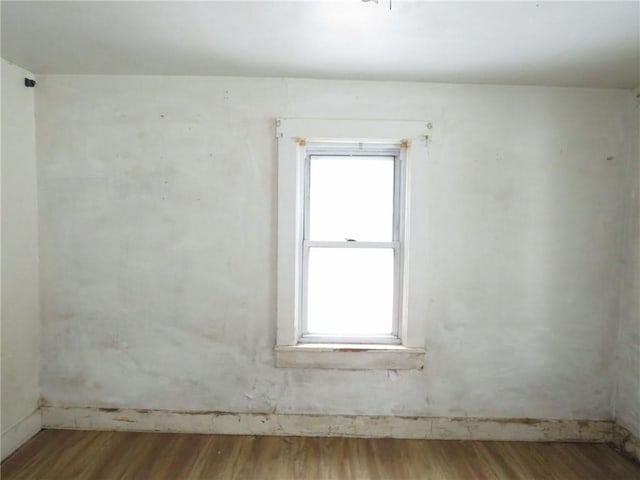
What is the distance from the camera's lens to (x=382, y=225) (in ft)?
7.78

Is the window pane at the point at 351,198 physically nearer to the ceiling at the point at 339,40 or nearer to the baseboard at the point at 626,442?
the ceiling at the point at 339,40

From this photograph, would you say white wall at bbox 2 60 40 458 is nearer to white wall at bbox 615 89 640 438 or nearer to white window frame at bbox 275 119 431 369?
white window frame at bbox 275 119 431 369

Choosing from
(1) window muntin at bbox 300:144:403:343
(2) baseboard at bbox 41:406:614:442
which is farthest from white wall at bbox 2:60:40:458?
(1) window muntin at bbox 300:144:403:343

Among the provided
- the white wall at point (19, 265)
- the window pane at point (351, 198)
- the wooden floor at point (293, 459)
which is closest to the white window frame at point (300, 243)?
the window pane at point (351, 198)

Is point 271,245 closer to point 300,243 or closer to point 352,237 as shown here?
point 300,243

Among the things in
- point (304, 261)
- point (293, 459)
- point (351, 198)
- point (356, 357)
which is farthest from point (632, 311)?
point (293, 459)

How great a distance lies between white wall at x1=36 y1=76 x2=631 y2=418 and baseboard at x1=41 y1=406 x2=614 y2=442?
65 millimetres

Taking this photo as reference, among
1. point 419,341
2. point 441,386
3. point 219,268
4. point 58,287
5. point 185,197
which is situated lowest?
point 441,386

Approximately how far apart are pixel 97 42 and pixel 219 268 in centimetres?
145

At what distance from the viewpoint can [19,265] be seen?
83.5 inches

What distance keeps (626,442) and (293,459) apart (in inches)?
86.4

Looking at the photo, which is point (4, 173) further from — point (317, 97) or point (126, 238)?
point (317, 97)

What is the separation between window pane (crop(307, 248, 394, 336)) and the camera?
2.39 meters

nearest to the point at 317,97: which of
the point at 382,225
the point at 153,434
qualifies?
the point at 382,225
